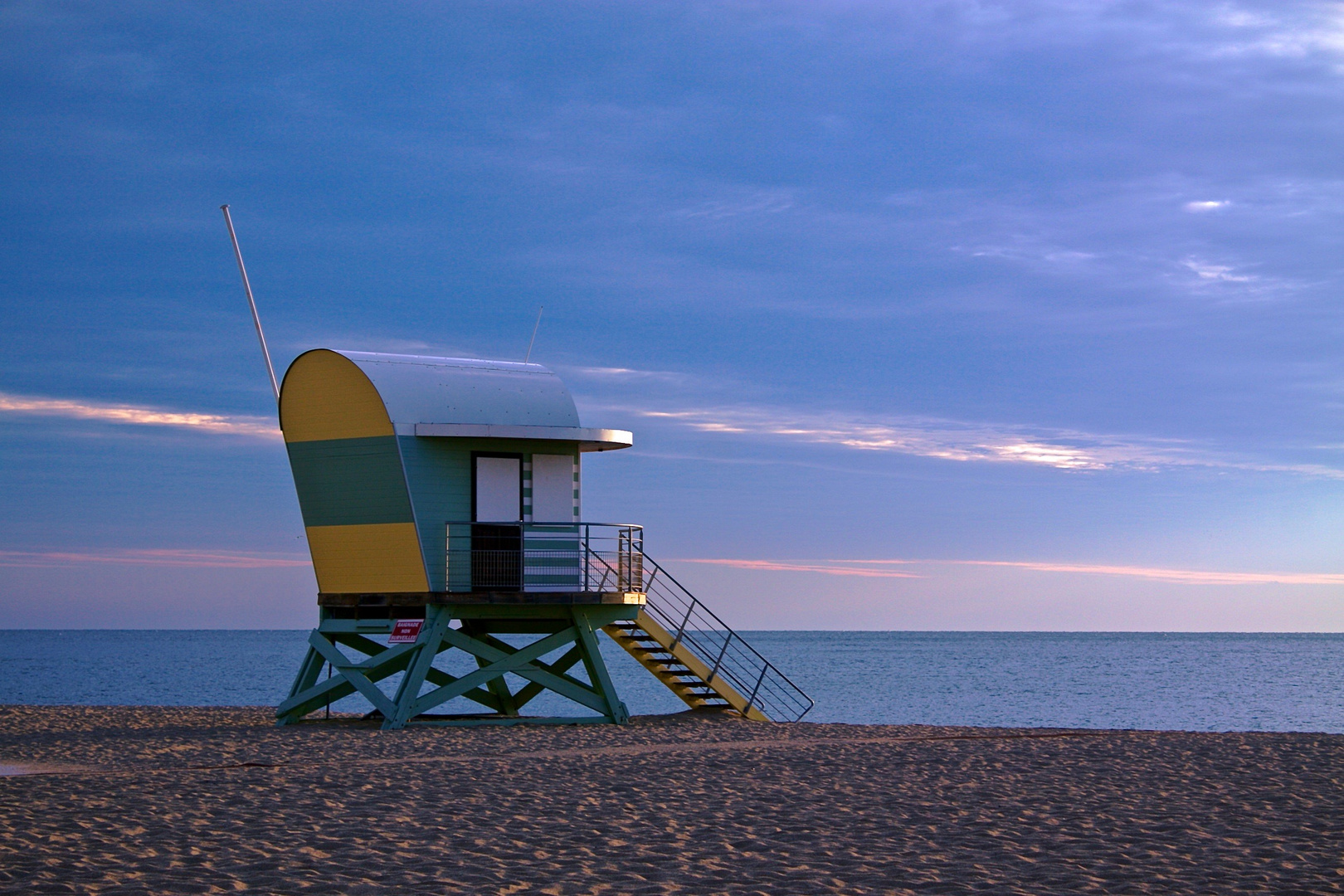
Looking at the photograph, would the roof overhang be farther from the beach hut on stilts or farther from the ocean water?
the ocean water

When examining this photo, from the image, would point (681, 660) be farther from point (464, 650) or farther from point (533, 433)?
point (533, 433)

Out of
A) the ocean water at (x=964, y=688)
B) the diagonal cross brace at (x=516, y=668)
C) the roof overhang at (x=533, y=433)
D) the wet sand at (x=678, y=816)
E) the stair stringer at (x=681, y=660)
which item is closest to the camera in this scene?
the wet sand at (x=678, y=816)

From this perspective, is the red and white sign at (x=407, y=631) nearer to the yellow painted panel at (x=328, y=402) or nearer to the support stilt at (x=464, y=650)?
the support stilt at (x=464, y=650)

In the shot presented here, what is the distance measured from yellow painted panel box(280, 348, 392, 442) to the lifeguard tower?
3cm

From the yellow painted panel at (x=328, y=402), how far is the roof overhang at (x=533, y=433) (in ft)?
2.38

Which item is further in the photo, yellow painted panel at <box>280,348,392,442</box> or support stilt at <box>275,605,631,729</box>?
support stilt at <box>275,605,631,729</box>

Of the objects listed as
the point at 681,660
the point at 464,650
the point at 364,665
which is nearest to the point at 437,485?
the point at 464,650

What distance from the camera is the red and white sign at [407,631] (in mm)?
23031

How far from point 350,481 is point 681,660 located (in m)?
6.76

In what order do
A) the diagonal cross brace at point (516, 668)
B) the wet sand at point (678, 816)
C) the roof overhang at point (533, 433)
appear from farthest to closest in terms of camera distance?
1. the diagonal cross brace at point (516, 668)
2. the roof overhang at point (533, 433)
3. the wet sand at point (678, 816)

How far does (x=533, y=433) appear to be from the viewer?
2308 cm

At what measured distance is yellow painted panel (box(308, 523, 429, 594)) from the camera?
22828mm

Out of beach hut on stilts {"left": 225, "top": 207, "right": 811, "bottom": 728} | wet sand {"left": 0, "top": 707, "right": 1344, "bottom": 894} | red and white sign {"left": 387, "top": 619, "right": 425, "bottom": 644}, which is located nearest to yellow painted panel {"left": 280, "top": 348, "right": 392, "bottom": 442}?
beach hut on stilts {"left": 225, "top": 207, "right": 811, "bottom": 728}

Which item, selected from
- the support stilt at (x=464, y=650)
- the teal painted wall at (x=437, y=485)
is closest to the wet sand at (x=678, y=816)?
the support stilt at (x=464, y=650)
